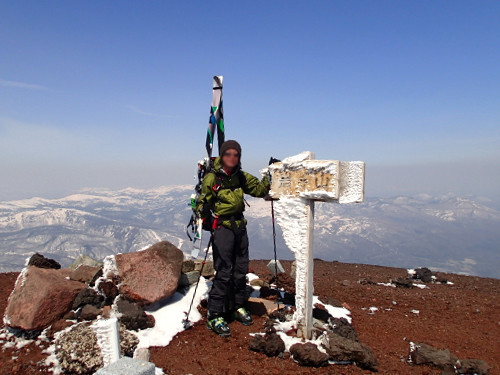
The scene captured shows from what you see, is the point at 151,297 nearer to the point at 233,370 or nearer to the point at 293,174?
the point at 233,370

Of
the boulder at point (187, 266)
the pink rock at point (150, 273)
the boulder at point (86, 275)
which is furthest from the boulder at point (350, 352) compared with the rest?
the boulder at point (86, 275)

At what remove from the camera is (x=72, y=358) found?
4.66 m

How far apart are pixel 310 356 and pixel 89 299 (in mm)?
4633

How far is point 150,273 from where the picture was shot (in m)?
6.84

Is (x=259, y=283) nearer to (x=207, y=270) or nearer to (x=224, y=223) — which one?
(x=207, y=270)

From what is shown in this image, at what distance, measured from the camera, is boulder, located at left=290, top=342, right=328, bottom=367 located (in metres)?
4.72

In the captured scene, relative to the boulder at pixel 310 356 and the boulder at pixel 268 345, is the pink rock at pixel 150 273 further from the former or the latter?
the boulder at pixel 310 356

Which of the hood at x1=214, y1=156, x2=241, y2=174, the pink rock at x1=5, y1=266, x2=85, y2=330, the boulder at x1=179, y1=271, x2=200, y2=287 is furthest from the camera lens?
the boulder at x1=179, y1=271, x2=200, y2=287

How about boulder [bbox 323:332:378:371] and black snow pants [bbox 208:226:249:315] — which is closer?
boulder [bbox 323:332:378:371]

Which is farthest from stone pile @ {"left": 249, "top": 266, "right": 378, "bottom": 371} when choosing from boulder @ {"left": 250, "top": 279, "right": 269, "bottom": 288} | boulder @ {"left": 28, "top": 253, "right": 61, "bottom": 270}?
boulder @ {"left": 28, "top": 253, "right": 61, "bottom": 270}

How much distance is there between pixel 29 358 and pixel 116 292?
6.16 feet

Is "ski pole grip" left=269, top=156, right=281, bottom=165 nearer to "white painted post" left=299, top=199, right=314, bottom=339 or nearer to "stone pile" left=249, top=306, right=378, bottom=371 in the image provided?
"white painted post" left=299, top=199, right=314, bottom=339

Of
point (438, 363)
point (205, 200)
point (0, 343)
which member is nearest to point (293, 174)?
point (205, 200)

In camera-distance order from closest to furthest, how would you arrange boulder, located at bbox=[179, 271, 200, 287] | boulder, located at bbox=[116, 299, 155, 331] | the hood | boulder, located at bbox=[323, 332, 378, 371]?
boulder, located at bbox=[323, 332, 378, 371] < boulder, located at bbox=[116, 299, 155, 331] < the hood < boulder, located at bbox=[179, 271, 200, 287]
